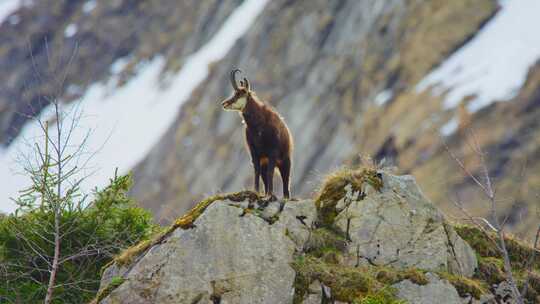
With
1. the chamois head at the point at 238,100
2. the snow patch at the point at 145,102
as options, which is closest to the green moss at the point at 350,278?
the chamois head at the point at 238,100

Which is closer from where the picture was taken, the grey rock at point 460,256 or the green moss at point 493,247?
the grey rock at point 460,256

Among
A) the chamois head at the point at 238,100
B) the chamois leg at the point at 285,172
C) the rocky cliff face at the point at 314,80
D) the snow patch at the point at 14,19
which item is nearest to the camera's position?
the chamois head at the point at 238,100

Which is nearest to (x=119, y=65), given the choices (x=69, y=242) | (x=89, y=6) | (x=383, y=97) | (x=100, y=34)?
(x=100, y=34)

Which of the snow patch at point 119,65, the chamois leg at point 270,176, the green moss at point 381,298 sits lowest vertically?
the green moss at point 381,298

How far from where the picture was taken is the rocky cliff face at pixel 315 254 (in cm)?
1014

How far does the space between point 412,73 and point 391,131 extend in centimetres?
711

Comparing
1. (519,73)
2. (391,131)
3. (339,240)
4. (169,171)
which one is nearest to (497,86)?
(519,73)

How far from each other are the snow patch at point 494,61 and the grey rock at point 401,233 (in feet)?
89.6

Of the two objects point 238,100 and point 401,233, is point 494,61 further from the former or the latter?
point 401,233

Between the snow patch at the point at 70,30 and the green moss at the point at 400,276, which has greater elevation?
the snow patch at the point at 70,30

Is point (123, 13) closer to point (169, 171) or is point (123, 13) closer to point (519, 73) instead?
point (169, 171)

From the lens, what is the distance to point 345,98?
154 ft

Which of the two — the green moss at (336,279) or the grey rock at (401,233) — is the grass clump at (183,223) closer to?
the green moss at (336,279)

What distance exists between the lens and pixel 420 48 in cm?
4706
